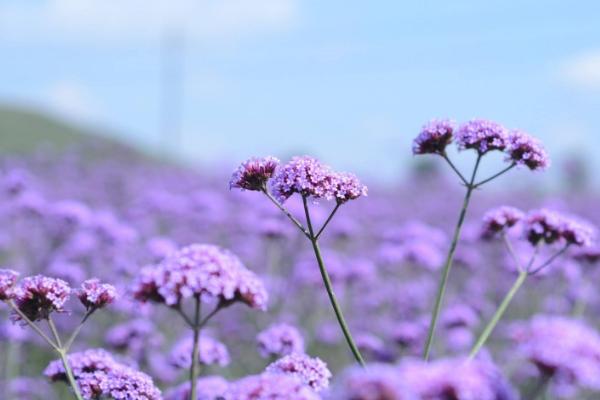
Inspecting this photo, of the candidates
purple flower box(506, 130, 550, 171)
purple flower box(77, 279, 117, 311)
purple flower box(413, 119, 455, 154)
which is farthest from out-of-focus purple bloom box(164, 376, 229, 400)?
purple flower box(506, 130, 550, 171)

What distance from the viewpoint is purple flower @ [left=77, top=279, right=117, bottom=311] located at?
3459 millimetres

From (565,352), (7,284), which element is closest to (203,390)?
(7,284)

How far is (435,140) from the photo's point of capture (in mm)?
4156

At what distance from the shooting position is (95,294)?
11.4 ft

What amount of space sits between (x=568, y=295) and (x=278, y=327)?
19.9 feet

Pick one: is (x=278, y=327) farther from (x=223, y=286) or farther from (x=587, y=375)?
(x=587, y=375)

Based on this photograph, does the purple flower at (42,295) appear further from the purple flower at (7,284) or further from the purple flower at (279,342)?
the purple flower at (279,342)

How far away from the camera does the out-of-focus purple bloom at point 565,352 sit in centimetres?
237

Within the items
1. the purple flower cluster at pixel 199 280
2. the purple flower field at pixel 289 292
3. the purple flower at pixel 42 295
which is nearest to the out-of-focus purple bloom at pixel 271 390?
the purple flower field at pixel 289 292

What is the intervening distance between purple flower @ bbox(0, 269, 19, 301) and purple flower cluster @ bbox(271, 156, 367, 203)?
1125 mm

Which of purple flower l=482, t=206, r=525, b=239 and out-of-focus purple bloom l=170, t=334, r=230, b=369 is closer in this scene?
purple flower l=482, t=206, r=525, b=239

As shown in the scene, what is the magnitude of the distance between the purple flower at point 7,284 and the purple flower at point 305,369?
3.36 feet

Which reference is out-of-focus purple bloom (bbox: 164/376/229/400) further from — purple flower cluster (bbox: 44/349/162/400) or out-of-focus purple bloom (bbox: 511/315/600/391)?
out-of-focus purple bloom (bbox: 511/315/600/391)

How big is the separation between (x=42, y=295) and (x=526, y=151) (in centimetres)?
229
